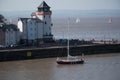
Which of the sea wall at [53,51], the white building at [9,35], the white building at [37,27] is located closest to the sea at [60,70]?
the sea wall at [53,51]

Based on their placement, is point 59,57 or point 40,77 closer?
point 40,77

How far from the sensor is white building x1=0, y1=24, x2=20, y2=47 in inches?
1265

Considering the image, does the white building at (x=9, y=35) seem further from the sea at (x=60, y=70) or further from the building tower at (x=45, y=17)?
the sea at (x=60, y=70)

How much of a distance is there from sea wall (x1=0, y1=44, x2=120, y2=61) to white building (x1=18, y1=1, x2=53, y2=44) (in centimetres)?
282

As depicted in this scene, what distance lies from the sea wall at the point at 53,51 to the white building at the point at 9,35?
7.73 ft

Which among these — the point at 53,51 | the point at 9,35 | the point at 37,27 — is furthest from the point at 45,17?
the point at 53,51

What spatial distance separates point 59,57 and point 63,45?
8.87 ft

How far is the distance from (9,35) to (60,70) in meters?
7.83

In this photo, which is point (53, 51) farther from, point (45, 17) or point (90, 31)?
point (90, 31)

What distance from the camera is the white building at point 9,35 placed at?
105 feet

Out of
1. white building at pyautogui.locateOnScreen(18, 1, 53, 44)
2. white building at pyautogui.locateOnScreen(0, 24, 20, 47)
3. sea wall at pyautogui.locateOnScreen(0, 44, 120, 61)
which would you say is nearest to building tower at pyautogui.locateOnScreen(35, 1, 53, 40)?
white building at pyautogui.locateOnScreen(18, 1, 53, 44)

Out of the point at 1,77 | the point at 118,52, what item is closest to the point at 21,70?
the point at 1,77

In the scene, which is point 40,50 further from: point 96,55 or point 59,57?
point 96,55

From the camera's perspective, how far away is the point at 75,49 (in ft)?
103
